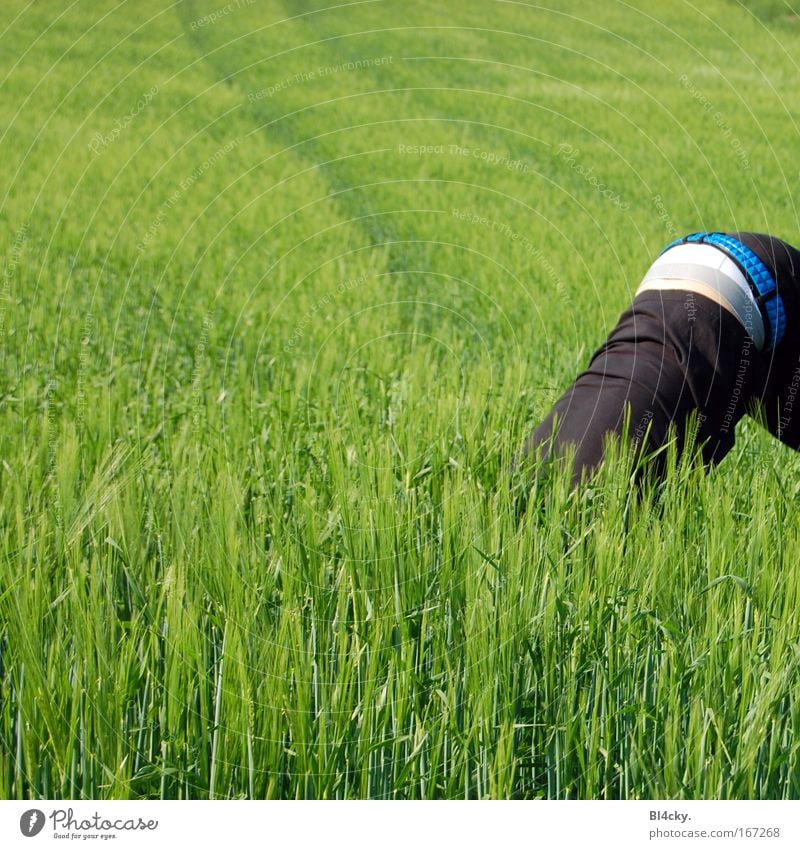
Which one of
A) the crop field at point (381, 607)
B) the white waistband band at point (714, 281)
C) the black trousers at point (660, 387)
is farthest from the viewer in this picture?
the white waistband band at point (714, 281)

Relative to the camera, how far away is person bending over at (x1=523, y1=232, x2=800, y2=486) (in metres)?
1.60

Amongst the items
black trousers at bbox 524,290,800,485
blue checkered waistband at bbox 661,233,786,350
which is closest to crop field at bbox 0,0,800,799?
black trousers at bbox 524,290,800,485

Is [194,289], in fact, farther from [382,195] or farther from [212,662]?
[212,662]

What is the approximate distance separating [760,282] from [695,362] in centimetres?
26

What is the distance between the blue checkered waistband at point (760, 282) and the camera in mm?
1788

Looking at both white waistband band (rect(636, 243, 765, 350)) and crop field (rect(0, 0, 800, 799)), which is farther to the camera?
white waistband band (rect(636, 243, 765, 350))

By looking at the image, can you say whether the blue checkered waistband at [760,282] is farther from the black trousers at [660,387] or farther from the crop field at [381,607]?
the crop field at [381,607]

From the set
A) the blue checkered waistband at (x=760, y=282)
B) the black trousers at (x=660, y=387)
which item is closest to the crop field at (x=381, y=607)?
the black trousers at (x=660, y=387)

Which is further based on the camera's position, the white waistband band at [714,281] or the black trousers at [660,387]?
the white waistband band at [714,281]

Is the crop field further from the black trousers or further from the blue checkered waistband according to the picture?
the blue checkered waistband

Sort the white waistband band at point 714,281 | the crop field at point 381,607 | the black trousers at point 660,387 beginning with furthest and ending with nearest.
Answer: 1. the white waistband band at point 714,281
2. the black trousers at point 660,387
3. the crop field at point 381,607

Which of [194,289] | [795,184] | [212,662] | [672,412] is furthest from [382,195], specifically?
[212,662]

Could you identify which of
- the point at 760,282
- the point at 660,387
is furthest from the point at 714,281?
the point at 660,387
